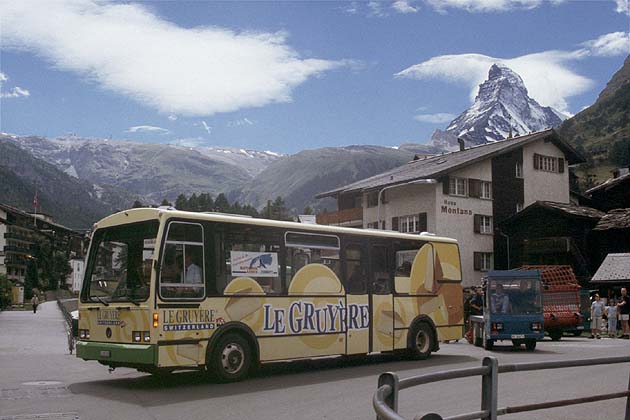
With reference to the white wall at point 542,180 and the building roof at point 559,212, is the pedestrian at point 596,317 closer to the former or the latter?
the building roof at point 559,212

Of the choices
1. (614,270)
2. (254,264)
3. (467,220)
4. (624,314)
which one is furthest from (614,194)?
(254,264)

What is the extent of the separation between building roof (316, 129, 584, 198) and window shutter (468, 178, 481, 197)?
144cm

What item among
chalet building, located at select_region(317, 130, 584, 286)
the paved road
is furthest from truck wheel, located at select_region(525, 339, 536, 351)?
chalet building, located at select_region(317, 130, 584, 286)

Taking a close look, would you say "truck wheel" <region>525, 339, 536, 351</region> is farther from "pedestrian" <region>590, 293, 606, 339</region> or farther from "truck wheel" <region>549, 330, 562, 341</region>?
"pedestrian" <region>590, 293, 606, 339</region>

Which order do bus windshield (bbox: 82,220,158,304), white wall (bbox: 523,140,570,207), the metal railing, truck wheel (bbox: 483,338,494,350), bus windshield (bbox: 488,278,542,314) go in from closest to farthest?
1. the metal railing
2. bus windshield (bbox: 82,220,158,304)
3. truck wheel (bbox: 483,338,494,350)
4. bus windshield (bbox: 488,278,542,314)
5. white wall (bbox: 523,140,570,207)

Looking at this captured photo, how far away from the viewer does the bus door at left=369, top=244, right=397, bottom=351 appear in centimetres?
1658

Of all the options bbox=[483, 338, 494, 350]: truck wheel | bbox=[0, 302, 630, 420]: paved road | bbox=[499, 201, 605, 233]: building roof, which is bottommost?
bbox=[483, 338, 494, 350]: truck wheel

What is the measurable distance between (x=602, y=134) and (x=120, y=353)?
139 m

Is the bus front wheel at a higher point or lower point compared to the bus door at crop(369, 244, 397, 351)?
lower

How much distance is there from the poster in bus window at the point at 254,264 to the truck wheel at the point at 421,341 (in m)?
4.61

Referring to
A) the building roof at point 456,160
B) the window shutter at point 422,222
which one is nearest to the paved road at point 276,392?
the window shutter at point 422,222

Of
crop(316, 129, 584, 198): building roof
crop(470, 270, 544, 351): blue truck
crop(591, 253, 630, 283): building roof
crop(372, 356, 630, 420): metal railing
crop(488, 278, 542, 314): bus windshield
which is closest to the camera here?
crop(372, 356, 630, 420): metal railing

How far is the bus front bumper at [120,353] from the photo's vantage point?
1241cm

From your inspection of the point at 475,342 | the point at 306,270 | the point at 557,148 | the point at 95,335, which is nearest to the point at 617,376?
the point at 306,270
